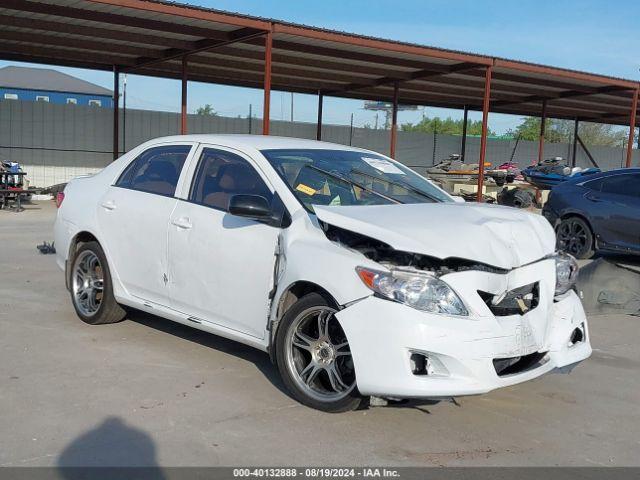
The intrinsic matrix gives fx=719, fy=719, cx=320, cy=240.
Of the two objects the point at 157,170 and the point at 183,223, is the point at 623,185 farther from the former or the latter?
the point at 183,223

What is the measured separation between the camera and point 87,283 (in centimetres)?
641


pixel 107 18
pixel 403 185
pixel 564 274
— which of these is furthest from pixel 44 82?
pixel 564 274

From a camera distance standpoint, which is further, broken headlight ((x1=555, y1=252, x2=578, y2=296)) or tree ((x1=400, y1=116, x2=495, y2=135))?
tree ((x1=400, y1=116, x2=495, y2=135))

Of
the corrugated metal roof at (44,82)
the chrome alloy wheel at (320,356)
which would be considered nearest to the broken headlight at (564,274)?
the chrome alloy wheel at (320,356)

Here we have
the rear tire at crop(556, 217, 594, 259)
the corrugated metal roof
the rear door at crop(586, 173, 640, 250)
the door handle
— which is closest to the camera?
the door handle

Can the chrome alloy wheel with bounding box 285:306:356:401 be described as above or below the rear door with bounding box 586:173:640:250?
below

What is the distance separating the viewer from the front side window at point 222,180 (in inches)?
202

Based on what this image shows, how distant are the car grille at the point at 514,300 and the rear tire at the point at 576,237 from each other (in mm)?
7071

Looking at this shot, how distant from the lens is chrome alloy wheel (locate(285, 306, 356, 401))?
431 centimetres

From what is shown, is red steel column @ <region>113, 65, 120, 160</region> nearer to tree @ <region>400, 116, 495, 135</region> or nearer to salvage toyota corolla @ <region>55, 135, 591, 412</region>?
salvage toyota corolla @ <region>55, 135, 591, 412</region>

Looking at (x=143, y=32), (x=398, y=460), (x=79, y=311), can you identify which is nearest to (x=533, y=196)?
(x=143, y=32)

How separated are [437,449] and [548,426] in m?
0.85

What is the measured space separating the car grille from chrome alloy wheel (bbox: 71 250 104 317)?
3.58 m

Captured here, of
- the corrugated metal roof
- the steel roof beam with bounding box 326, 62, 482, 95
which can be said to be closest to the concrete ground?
the steel roof beam with bounding box 326, 62, 482, 95
